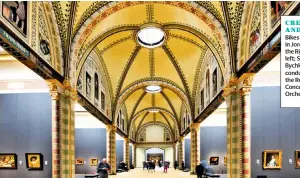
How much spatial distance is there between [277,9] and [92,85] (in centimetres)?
1184

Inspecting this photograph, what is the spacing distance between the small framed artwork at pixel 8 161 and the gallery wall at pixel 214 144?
14.3 meters

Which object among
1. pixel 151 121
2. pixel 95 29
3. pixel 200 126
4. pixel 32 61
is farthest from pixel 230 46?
pixel 151 121

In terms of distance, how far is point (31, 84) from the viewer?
14.9 meters

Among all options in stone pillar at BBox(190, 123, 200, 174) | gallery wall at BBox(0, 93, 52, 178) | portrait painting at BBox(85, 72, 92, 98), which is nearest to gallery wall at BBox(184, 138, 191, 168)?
stone pillar at BBox(190, 123, 200, 174)

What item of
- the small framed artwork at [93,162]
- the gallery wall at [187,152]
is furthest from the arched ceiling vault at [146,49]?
the gallery wall at [187,152]

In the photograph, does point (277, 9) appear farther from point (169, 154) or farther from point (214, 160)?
point (169, 154)

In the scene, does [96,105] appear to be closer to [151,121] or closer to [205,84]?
[205,84]

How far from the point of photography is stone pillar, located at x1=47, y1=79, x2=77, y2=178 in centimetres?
1159

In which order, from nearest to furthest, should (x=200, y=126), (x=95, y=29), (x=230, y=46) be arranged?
(x=230, y=46) < (x=95, y=29) < (x=200, y=126)

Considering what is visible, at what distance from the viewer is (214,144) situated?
24531 millimetres

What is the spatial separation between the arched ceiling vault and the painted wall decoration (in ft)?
2.48

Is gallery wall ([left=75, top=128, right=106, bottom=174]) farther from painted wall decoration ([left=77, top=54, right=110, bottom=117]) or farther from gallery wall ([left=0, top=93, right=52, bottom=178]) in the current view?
gallery wall ([left=0, top=93, right=52, bottom=178])

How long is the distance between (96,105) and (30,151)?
18.8 feet

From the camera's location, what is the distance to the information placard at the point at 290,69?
514 cm
